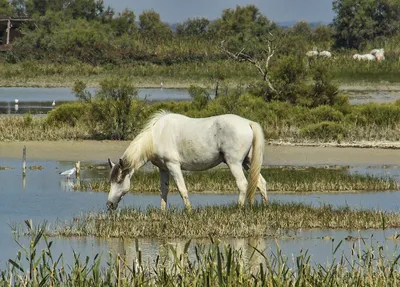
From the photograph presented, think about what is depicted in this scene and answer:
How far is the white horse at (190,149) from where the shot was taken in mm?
15883

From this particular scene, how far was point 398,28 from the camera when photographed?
84.2 m

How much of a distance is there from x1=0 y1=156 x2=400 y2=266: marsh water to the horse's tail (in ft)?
3.07

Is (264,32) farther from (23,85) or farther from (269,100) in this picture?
(269,100)

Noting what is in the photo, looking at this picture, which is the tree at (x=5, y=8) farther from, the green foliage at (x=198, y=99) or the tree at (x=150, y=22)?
the green foliage at (x=198, y=99)

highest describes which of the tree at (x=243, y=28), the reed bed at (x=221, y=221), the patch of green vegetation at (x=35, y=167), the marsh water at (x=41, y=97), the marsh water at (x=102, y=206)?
the tree at (x=243, y=28)

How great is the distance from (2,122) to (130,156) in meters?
17.6

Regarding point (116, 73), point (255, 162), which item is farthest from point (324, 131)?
point (116, 73)

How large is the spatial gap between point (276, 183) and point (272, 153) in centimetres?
655

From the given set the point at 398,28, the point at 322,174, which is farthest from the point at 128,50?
the point at 322,174

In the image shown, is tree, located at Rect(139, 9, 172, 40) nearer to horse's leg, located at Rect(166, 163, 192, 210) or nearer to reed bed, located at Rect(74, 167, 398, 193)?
reed bed, located at Rect(74, 167, 398, 193)

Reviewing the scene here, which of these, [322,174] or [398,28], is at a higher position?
[398,28]

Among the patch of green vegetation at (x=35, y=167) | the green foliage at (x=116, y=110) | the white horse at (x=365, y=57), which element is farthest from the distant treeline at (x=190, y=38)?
the patch of green vegetation at (x=35, y=167)

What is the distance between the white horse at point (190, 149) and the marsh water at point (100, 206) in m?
1.00

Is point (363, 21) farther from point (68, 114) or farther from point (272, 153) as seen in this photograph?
point (272, 153)
